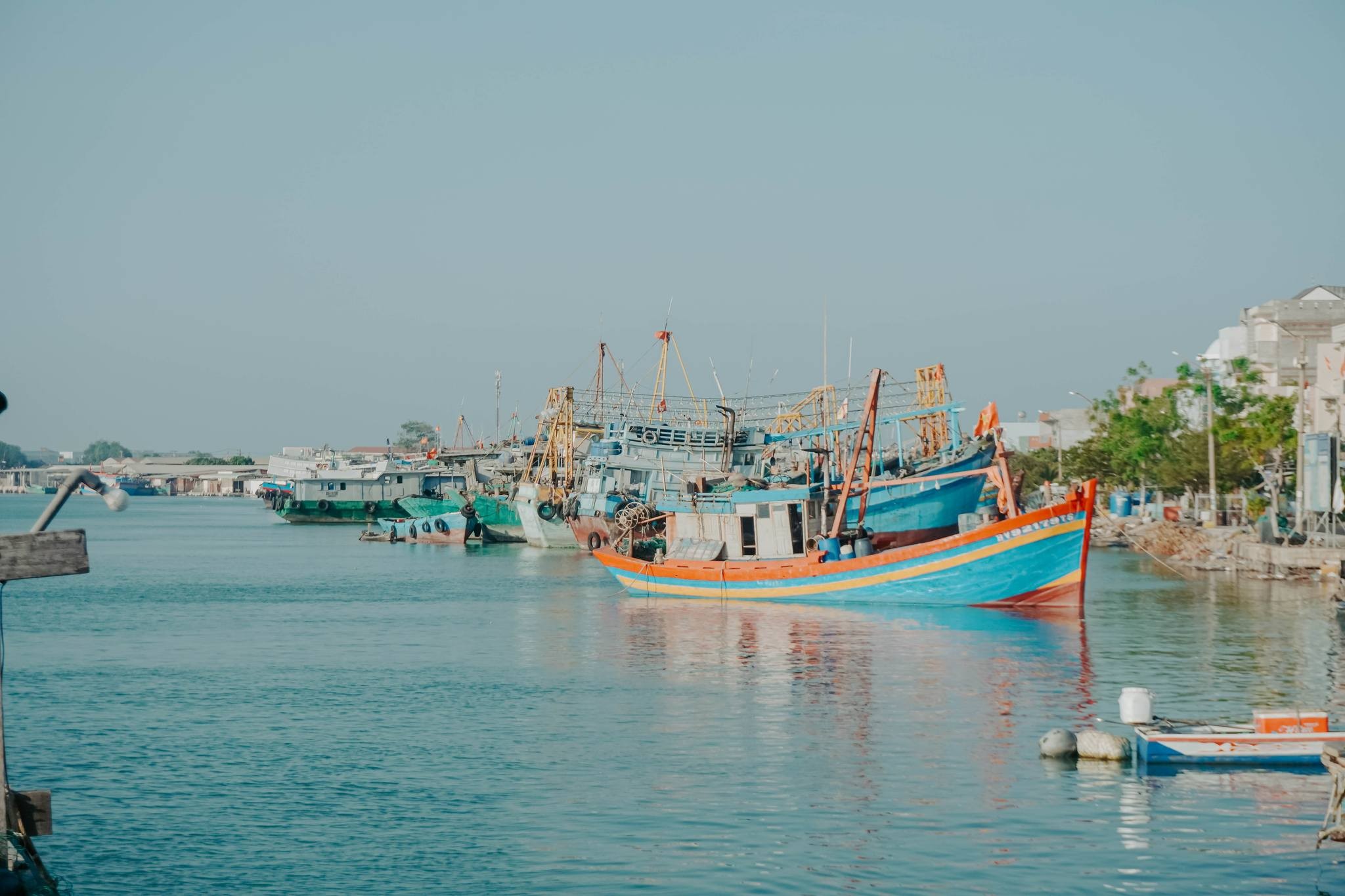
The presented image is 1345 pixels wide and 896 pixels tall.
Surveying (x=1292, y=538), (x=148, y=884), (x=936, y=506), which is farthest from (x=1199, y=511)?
(x=148, y=884)

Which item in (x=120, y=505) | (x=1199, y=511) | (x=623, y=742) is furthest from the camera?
(x=1199, y=511)

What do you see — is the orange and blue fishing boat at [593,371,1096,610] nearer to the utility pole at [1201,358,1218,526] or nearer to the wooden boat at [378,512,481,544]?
the utility pole at [1201,358,1218,526]

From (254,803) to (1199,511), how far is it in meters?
57.1

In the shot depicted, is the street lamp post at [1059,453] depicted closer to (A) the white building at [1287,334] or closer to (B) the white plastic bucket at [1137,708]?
(A) the white building at [1287,334]

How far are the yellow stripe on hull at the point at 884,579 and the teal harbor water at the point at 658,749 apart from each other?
600 mm

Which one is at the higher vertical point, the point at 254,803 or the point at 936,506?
the point at 936,506

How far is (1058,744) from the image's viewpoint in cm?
2055

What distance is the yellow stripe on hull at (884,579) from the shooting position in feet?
124

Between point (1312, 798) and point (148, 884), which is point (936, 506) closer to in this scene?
point (1312, 798)

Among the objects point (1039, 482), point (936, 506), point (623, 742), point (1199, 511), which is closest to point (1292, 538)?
point (936, 506)

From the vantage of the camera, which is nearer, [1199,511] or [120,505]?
[120,505]

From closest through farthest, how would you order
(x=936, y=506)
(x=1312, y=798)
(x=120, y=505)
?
(x=120, y=505) < (x=1312, y=798) < (x=936, y=506)

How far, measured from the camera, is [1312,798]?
1786cm

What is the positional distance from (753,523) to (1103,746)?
75.1 feet
